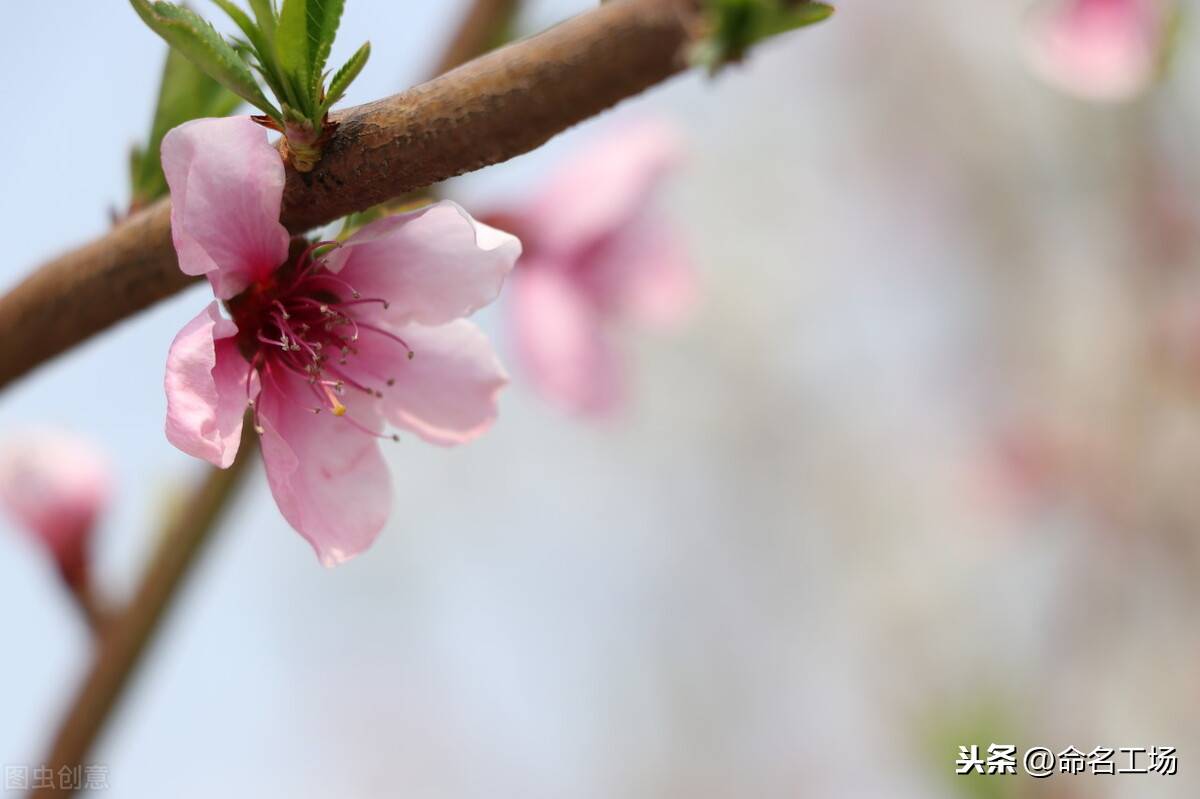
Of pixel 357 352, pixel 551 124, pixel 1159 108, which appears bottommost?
pixel 1159 108

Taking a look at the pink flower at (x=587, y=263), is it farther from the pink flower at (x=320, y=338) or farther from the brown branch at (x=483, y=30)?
the pink flower at (x=320, y=338)

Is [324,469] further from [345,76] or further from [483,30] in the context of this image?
[483,30]

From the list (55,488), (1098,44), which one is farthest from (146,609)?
(1098,44)

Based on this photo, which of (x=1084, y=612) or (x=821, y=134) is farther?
(x=821, y=134)

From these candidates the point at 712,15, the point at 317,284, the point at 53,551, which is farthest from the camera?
the point at 53,551

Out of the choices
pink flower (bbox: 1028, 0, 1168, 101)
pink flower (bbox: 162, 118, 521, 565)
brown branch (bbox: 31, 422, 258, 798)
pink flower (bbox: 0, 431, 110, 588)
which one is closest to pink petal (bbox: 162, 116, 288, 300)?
pink flower (bbox: 162, 118, 521, 565)

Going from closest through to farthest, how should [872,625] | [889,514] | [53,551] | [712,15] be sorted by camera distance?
[712,15], [53,551], [872,625], [889,514]

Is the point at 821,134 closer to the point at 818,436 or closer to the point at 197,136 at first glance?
the point at 818,436

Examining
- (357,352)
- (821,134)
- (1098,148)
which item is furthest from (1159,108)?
(357,352)
